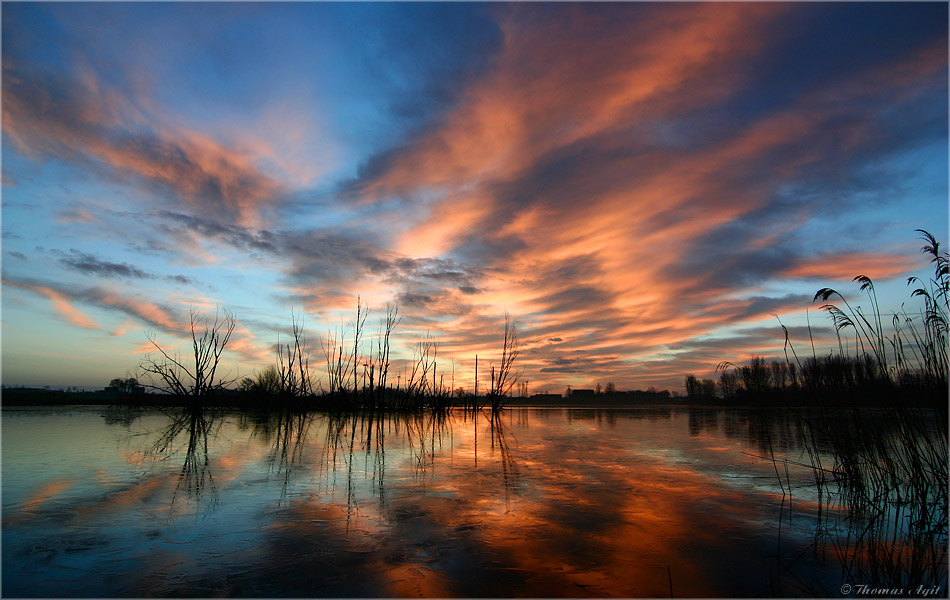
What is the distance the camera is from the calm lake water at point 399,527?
2799 mm

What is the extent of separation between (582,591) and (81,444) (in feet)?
30.4

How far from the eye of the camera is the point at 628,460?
7.78 m

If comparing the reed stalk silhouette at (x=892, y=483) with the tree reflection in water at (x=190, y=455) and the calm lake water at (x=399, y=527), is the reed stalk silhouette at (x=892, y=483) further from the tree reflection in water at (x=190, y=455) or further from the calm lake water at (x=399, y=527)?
the tree reflection in water at (x=190, y=455)

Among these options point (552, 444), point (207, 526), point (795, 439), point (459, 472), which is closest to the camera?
point (207, 526)

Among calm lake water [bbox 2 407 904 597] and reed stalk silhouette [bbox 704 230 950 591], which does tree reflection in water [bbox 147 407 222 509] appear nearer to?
calm lake water [bbox 2 407 904 597]

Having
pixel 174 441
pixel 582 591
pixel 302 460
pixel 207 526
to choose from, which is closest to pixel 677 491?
pixel 582 591

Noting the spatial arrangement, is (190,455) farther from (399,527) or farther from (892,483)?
(892,483)

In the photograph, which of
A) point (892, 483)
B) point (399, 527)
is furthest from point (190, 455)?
point (892, 483)

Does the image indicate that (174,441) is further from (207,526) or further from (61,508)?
(207,526)

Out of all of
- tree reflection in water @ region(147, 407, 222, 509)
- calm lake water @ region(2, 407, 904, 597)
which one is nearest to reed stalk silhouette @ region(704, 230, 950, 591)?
calm lake water @ region(2, 407, 904, 597)

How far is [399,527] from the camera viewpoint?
3.86m

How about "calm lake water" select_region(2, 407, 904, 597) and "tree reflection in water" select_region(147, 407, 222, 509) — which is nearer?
"calm lake water" select_region(2, 407, 904, 597)

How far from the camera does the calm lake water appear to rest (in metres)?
2.80

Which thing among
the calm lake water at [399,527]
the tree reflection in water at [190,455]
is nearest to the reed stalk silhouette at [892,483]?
the calm lake water at [399,527]
